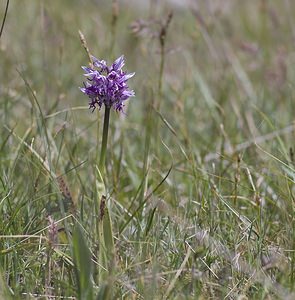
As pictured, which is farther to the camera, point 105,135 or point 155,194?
point 155,194

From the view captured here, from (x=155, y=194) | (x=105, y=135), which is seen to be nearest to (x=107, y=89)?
(x=105, y=135)

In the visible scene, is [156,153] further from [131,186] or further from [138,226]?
[138,226]

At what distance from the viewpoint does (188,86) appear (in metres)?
3.31

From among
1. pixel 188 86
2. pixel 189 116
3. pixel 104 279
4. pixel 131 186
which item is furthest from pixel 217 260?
pixel 188 86

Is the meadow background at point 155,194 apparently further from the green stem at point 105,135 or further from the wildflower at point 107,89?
the wildflower at point 107,89

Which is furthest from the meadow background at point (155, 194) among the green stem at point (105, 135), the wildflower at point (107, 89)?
the wildflower at point (107, 89)

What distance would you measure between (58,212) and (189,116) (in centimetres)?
129

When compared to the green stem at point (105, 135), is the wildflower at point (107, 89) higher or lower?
higher

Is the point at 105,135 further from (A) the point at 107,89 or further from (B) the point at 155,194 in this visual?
(B) the point at 155,194

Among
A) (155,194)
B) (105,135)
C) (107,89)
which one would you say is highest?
(107,89)

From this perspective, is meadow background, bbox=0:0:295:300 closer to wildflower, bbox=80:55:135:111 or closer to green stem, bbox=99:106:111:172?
green stem, bbox=99:106:111:172

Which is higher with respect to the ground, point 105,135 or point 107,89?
point 107,89

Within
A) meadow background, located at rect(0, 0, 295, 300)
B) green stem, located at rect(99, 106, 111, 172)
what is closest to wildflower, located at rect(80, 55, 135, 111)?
green stem, located at rect(99, 106, 111, 172)

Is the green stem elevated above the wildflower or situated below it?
below
